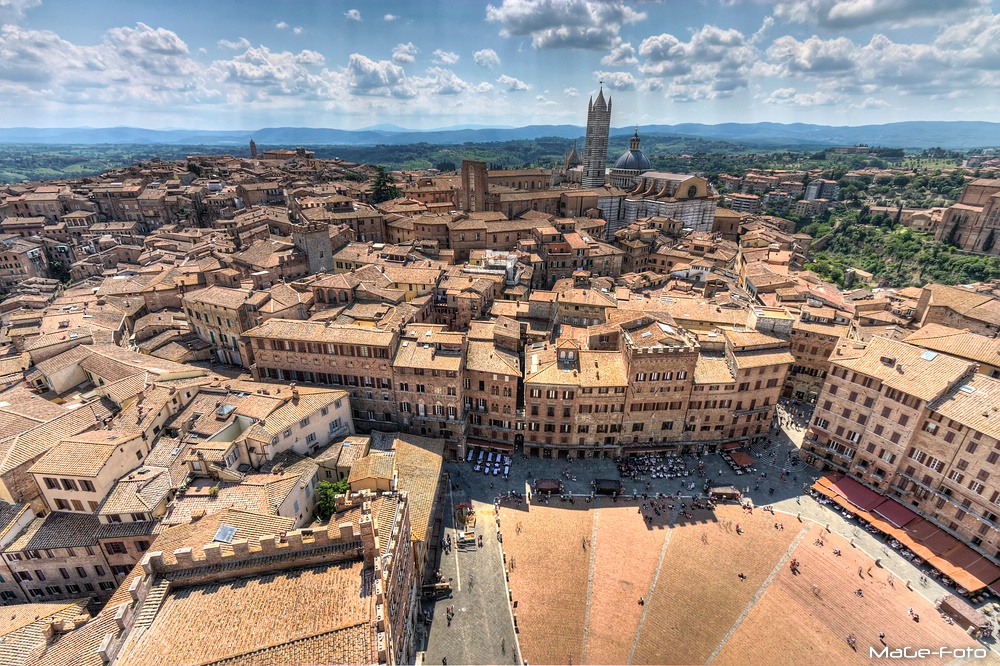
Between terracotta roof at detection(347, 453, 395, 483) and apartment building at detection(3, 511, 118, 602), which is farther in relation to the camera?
terracotta roof at detection(347, 453, 395, 483)

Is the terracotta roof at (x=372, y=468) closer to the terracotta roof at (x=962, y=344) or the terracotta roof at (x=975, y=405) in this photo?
the terracotta roof at (x=975, y=405)

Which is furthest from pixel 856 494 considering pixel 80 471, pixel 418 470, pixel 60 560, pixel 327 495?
pixel 60 560

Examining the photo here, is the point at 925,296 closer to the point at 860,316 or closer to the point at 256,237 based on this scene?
the point at 860,316

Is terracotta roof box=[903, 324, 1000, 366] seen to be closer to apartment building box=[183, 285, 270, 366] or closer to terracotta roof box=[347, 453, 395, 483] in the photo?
terracotta roof box=[347, 453, 395, 483]

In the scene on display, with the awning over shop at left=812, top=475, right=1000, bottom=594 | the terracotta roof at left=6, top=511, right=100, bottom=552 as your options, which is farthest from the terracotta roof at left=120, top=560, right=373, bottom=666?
the awning over shop at left=812, top=475, right=1000, bottom=594

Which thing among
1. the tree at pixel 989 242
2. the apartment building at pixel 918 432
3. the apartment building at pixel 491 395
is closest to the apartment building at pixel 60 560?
the apartment building at pixel 491 395

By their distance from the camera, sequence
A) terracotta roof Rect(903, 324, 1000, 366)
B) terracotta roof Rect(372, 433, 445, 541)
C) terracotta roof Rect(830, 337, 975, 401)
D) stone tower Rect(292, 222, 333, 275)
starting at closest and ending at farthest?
terracotta roof Rect(372, 433, 445, 541)
terracotta roof Rect(830, 337, 975, 401)
terracotta roof Rect(903, 324, 1000, 366)
stone tower Rect(292, 222, 333, 275)
